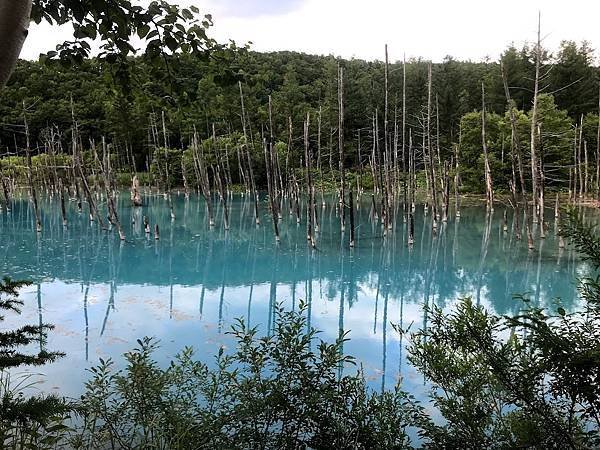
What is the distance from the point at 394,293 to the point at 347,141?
32.2 meters

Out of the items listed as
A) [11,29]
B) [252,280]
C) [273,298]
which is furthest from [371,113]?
[11,29]

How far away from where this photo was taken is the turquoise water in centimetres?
726

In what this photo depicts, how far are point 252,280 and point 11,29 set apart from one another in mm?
10623

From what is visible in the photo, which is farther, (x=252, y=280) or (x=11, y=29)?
(x=252, y=280)

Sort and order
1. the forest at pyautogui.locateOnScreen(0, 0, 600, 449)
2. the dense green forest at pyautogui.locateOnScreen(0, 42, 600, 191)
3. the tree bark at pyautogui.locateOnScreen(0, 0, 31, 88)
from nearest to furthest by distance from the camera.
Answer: the tree bark at pyautogui.locateOnScreen(0, 0, 31, 88) → the forest at pyautogui.locateOnScreen(0, 0, 600, 449) → the dense green forest at pyautogui.locateOnScreen(0, 42, 600, 191)

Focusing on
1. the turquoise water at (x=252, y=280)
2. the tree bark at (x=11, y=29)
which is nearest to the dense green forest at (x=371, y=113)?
the turquoise water at (x=252, y=280)

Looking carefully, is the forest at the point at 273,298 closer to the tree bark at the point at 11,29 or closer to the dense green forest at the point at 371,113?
the tree bark at the point at 11,29

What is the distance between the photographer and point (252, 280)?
11445 millimetres

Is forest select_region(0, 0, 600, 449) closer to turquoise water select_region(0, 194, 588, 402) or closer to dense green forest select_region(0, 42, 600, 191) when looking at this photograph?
turquoise water select_region(0, 194, 588, 402)

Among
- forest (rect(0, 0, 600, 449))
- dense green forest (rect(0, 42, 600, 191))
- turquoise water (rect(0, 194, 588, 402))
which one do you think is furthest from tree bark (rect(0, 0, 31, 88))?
dense green forest (rect(0, 42, 600, 191))

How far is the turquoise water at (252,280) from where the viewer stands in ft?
23.8

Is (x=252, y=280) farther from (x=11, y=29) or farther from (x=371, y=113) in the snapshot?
(x=371, y=113)

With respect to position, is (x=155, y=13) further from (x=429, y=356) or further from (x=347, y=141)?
(x=347, y=141)

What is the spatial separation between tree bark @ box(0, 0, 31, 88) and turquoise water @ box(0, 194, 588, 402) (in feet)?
16.9
